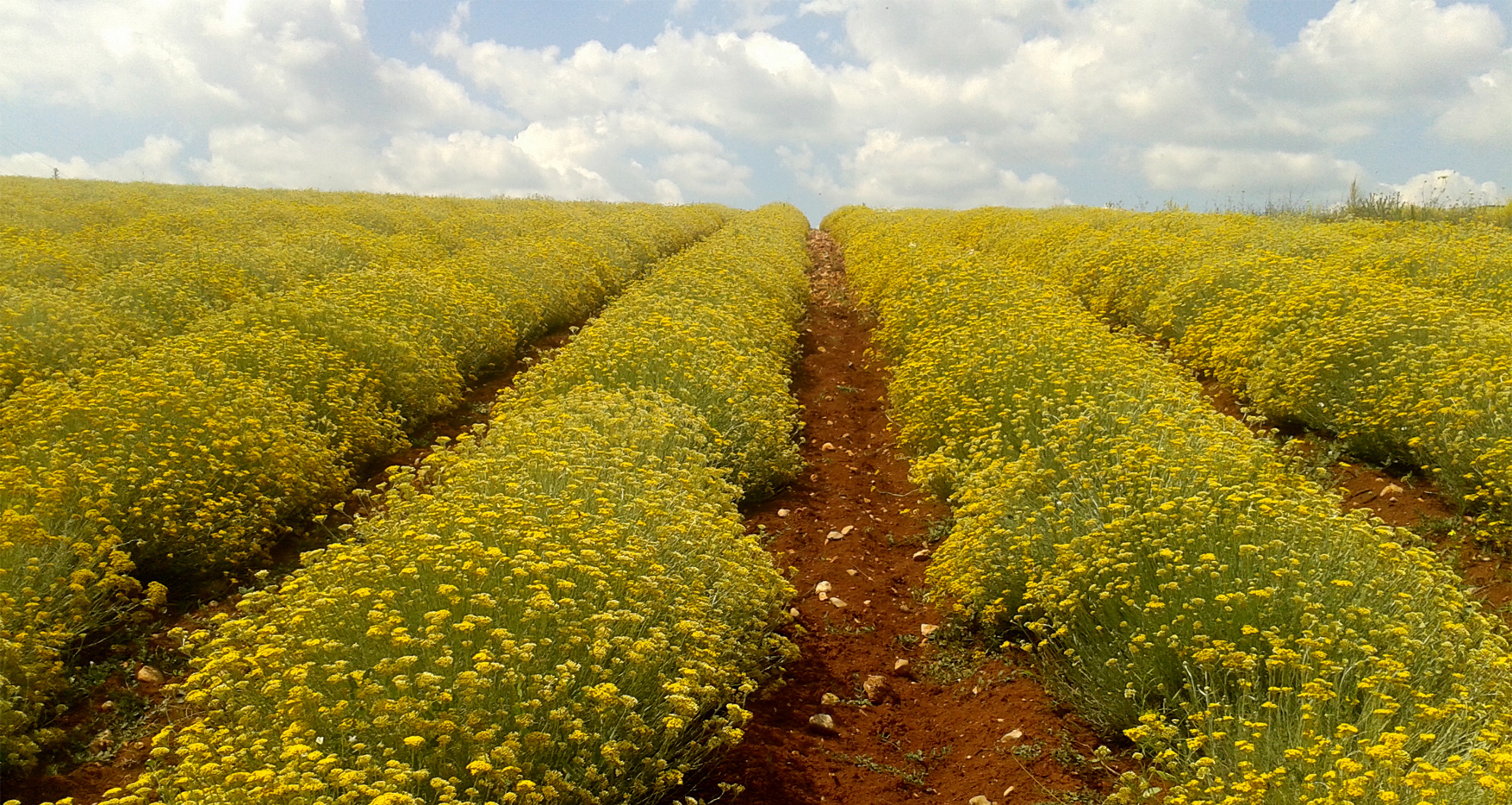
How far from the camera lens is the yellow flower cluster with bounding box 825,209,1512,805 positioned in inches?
127

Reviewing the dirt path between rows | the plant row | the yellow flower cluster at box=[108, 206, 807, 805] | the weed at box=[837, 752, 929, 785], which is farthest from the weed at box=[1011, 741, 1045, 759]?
the plant row

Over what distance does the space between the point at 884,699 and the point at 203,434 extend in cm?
506

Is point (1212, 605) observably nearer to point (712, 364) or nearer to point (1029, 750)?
point (1029, 750)

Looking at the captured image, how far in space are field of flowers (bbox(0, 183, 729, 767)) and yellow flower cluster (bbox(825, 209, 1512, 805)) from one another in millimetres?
4723

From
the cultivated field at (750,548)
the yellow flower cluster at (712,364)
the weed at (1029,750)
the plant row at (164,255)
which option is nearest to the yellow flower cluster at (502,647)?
the cultivated field at (750,548)

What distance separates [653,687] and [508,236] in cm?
1646

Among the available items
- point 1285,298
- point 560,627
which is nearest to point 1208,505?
point 560,627

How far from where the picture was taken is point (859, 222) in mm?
30656

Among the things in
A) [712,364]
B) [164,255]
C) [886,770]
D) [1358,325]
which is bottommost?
[886,770]

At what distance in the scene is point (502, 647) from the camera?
3.34m

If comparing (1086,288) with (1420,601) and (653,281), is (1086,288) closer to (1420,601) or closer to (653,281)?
(653,281)

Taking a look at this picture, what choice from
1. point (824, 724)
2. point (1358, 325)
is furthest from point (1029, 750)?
point (1358, 325)

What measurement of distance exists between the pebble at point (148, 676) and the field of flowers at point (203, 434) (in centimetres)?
38

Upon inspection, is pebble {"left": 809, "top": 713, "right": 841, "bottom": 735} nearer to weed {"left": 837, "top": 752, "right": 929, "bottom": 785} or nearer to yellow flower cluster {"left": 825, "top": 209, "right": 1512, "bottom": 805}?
weed {"left": 837, "top": 752, "right": 929, "bottom": 785}
